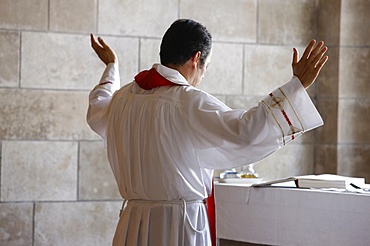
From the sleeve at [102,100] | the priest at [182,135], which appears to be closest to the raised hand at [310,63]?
the priest at [182,135]

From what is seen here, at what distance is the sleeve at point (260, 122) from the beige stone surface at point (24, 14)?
10.3 ft

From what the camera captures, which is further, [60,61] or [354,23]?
[354,23]

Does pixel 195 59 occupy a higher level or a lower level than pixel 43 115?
higher

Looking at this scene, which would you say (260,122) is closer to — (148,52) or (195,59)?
(195,59)

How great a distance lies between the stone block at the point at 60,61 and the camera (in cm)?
607

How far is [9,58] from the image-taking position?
237 inches

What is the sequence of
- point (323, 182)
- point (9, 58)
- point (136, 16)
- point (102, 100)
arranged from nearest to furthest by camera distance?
point (102, 100) → point (323, 182) → point (9, 58) → point (136, 16)

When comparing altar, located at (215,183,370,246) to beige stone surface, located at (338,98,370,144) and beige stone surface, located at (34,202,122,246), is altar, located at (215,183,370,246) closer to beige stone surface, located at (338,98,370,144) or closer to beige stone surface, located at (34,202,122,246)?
beige stone surface, located at (34,202,122,246)

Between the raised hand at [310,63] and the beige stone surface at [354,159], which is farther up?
the raised hand at [310,63]

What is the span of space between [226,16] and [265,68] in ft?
1.95

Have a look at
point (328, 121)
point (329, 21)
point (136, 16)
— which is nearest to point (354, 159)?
point (328, 121)

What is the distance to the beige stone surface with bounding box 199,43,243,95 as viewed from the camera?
6.67 metres

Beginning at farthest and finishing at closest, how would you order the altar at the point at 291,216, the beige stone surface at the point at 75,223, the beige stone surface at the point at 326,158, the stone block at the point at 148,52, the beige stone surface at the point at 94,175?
the beige stone surface at the point at 326,158 < the stone block at the point at 148,52 < the beige stone surface at the point at 94,175 < the beige stone surface at the point at 75,223 < the altar at the point at 291,216

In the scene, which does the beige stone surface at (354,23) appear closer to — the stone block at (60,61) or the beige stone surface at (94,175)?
the stone block at (60,61)
